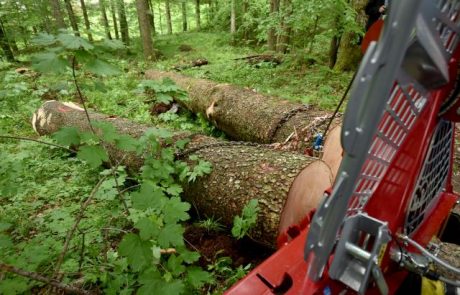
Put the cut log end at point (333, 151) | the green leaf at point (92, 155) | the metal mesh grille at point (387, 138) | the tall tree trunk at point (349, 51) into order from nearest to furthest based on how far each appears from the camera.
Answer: the metal mesh grille at point (387, 138), the green leaf at point (92, 155), the cut log end at point (333, 151), the tall tree trunk at point (349, 51)

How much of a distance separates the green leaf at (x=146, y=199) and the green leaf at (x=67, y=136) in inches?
22.4

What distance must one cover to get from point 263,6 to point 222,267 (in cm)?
1258

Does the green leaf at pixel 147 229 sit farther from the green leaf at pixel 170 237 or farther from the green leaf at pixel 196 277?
the green leaf at pixel 196 277

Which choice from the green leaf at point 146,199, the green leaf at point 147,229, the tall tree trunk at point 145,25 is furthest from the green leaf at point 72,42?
the tall tree trunk at point 145,25

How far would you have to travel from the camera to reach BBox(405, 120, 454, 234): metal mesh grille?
1181 millimetres

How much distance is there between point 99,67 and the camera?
1767 millimetres

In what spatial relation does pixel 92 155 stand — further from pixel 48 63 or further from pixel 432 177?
pixel 432 177

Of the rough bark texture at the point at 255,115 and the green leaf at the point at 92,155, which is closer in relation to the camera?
the green leaf at the point at 92,155

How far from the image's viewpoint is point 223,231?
2.95 m

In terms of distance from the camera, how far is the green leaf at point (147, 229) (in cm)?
166

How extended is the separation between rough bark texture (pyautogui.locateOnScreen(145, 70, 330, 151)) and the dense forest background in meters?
0.45

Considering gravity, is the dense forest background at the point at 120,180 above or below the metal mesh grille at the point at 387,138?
below

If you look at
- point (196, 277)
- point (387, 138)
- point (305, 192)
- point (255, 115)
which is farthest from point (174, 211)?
point (255, 115)

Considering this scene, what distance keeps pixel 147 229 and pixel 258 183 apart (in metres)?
1.31
